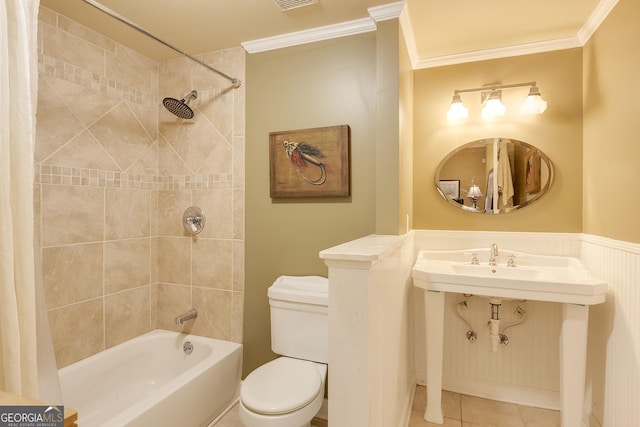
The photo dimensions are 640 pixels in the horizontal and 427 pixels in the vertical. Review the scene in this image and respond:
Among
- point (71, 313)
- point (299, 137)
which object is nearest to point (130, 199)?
point (71, 313)

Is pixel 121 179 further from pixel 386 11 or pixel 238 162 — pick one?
pixel 386 11

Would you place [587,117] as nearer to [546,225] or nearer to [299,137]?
[546,225]

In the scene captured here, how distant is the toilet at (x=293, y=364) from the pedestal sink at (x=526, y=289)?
1.99 feet

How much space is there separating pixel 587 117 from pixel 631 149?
545 mm

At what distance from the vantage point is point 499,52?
6.99 feet

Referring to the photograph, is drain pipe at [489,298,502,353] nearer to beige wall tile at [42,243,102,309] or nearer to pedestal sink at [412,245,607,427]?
pedestal sink at [412,245,607,427]

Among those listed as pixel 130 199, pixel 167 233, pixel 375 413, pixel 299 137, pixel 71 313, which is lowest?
pixel 375 413

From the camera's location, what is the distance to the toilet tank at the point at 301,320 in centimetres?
184

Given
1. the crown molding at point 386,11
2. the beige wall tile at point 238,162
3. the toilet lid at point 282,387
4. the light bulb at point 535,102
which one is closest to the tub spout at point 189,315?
the toilet lid at point 282,387

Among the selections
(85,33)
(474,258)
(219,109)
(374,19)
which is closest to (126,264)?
(219,109)

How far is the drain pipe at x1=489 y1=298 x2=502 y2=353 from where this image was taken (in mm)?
2004

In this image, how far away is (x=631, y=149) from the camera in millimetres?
1504

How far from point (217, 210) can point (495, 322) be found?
1.92m

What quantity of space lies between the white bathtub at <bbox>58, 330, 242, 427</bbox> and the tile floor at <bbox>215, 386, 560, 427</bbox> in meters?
0.24
